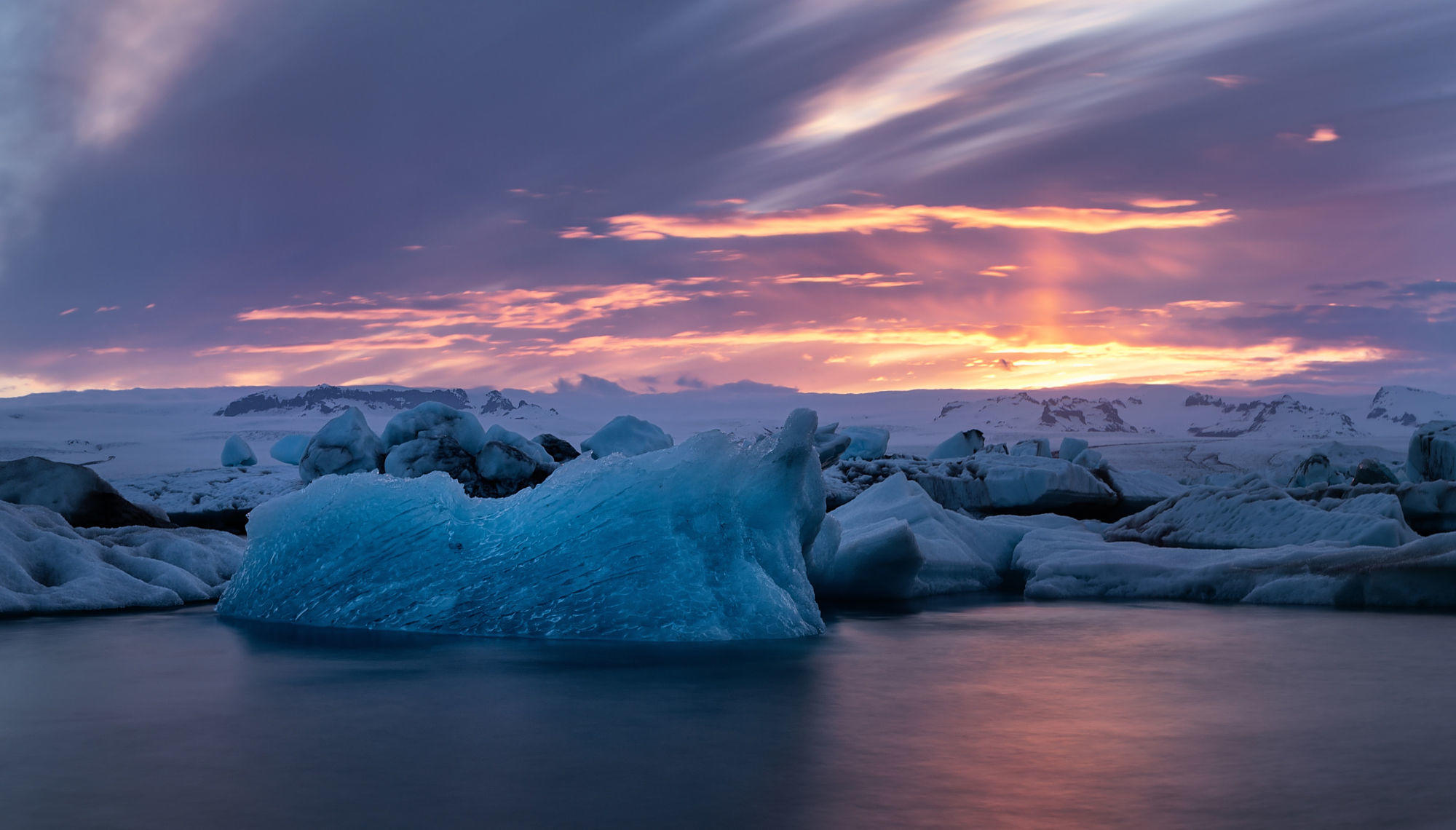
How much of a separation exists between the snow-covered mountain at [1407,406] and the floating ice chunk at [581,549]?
382 ft

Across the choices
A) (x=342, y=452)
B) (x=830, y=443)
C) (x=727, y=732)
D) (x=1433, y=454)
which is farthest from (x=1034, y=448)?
(x=727, y=732)

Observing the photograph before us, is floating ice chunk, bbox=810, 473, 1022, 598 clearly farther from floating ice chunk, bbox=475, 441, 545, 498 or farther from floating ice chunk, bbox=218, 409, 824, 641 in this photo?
floating ice chunk, bbox=475, 441, 545, 498

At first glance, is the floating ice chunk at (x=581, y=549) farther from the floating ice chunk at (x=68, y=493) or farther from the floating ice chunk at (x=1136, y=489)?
the floating ice chunk at (x=1136, y=489)

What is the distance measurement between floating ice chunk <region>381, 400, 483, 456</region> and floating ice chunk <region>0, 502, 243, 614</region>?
10.6m

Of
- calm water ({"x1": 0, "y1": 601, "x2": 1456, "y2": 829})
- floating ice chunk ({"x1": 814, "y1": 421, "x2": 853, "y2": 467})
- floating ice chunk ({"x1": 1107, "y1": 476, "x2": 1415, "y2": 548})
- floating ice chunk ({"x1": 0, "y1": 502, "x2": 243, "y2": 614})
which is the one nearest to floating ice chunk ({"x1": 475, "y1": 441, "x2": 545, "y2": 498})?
floating ice chunk ({"x1": 814, "y1": 421, "x2": 853, "y2": 467})

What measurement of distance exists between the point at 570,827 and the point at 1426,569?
8.62 metres

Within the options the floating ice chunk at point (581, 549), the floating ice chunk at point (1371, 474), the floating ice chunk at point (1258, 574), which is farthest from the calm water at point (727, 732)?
the floating ice chunk at point (1371, 474)

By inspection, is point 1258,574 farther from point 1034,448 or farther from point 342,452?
point 1034,448

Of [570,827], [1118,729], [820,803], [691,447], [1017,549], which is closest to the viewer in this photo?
[570,827]

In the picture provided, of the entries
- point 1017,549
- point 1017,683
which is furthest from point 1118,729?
point 1017,549

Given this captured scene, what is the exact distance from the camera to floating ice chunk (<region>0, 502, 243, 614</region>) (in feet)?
29.7

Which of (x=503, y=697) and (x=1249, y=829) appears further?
(x=503, y=697)

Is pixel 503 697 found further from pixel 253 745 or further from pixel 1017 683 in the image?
pixel 1017 683

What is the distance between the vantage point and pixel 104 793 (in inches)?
148
